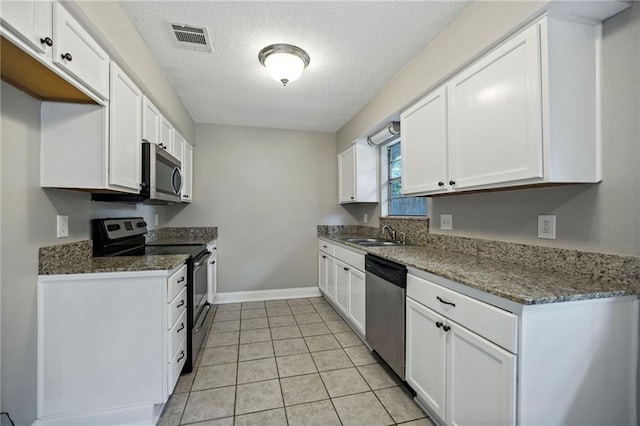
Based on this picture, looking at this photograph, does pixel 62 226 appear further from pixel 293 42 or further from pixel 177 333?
pixel 293 42

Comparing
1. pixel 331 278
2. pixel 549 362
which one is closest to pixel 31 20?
pixel 549 362

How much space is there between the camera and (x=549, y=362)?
1.04 m

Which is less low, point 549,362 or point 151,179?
point 151,179

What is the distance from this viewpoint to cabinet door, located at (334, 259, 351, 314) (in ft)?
9.18

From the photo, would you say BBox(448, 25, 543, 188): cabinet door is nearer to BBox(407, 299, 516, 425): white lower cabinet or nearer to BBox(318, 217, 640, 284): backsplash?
BBox(318, 217, 640, 284): backsplash

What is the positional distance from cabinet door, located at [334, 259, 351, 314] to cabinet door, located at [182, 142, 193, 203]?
6.33 ft

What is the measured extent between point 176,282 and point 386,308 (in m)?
1.43

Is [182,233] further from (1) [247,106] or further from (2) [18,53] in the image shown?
(2) [18,53]

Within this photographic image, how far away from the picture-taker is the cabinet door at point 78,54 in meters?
1.14

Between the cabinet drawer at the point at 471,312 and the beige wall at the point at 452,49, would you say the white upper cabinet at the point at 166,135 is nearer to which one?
the beige wall at the point at 452,49

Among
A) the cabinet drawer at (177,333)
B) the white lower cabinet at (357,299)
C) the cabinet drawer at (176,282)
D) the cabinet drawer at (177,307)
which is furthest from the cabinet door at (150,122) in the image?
the white lower cabinet at (357,299)

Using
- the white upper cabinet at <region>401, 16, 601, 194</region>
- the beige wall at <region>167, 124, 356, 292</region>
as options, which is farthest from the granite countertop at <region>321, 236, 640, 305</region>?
the beige wall at <region>167, 124, 356, 292</region>

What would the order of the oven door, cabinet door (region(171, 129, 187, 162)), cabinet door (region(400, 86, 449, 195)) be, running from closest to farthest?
cabinet door (region(400, 86, 449, 195)), the oven door, cabinet door (region(171, 129, 187, 162))

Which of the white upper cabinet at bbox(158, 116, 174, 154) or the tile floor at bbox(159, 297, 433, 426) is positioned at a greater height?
the white upper cabinet at bbox(158, 116, 174, 154)
